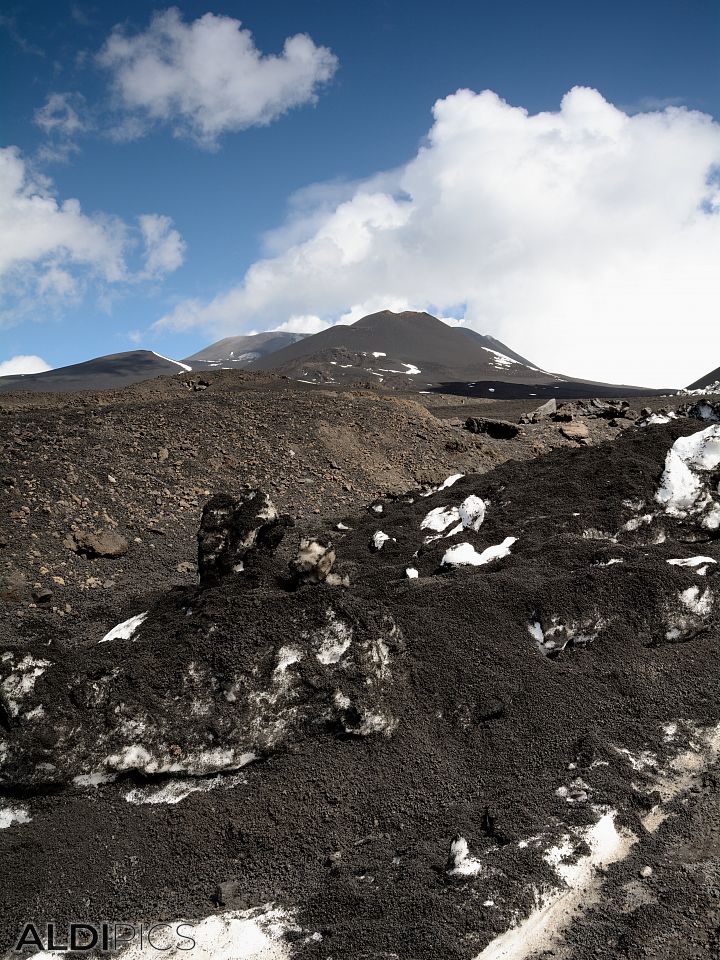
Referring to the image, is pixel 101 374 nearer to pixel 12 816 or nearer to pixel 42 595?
pixel 42 595

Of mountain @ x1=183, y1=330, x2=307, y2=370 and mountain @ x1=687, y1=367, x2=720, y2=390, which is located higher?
Answer: mountain @ x1=183, y1=330, x2=307, y2=370

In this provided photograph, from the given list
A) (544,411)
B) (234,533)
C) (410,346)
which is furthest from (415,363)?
(234,533)

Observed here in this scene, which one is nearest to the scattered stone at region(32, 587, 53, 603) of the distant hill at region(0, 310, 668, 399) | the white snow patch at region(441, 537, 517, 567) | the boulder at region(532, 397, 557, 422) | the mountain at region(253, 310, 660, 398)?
the white snow patch at region(441, 537, 517, 567)

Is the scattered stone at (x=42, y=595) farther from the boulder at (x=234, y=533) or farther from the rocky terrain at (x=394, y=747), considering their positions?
the boulder at (x=234, y=533)

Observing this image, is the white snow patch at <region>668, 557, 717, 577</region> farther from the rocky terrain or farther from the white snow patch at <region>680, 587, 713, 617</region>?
the white snow patch at <region>680, 587, 713, 617</region>

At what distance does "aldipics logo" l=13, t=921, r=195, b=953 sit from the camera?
381 cm

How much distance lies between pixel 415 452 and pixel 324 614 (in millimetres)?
12180

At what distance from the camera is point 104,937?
387cm

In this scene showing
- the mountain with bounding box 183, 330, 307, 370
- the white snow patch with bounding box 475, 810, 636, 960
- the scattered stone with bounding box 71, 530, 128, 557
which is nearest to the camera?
the white snow patch with bounding box 475, 810, 636, 960

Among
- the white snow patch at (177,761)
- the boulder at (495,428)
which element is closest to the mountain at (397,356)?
the boulder at (495,428)

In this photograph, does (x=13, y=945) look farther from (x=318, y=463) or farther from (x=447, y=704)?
(x=318, y=463)

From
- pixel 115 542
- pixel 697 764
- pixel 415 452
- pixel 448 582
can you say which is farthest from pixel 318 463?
pixel 697 764

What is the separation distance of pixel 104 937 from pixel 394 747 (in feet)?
7.63

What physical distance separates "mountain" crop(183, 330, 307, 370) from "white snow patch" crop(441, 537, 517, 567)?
9634cm
